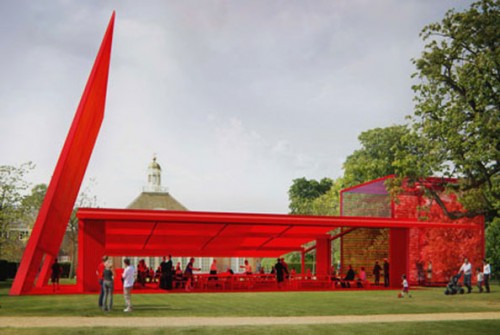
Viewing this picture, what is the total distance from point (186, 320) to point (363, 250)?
18017mm

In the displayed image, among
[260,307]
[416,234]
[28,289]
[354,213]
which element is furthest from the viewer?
[354,213]

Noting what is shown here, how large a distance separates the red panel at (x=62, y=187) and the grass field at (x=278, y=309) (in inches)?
60.6

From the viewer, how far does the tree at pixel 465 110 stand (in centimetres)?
2117

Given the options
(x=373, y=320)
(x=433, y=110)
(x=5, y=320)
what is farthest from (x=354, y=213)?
(x=5, y=320)

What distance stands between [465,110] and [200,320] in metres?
14.3

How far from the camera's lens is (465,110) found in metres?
22.6

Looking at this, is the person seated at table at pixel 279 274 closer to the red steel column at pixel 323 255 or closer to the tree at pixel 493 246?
the red steel column at pixel 323 255

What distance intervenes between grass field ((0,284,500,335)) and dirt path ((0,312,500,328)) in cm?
54

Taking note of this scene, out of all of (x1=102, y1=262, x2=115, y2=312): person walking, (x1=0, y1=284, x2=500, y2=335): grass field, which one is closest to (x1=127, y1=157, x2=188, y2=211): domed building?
(x1=0, y1=284, x2=500, y2=335): grass field

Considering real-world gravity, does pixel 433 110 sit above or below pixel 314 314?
above

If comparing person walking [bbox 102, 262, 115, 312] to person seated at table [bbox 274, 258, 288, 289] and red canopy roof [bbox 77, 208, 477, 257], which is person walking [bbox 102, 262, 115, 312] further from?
person seated at table [bbox 274, 258, 288, 289]

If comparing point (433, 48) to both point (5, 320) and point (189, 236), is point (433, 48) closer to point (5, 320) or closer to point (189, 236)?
point (189, 236)

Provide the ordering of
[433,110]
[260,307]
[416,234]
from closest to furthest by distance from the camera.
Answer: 1. [260,307]
2. [433,110]
3. [416,234]

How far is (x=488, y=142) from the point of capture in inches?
811
